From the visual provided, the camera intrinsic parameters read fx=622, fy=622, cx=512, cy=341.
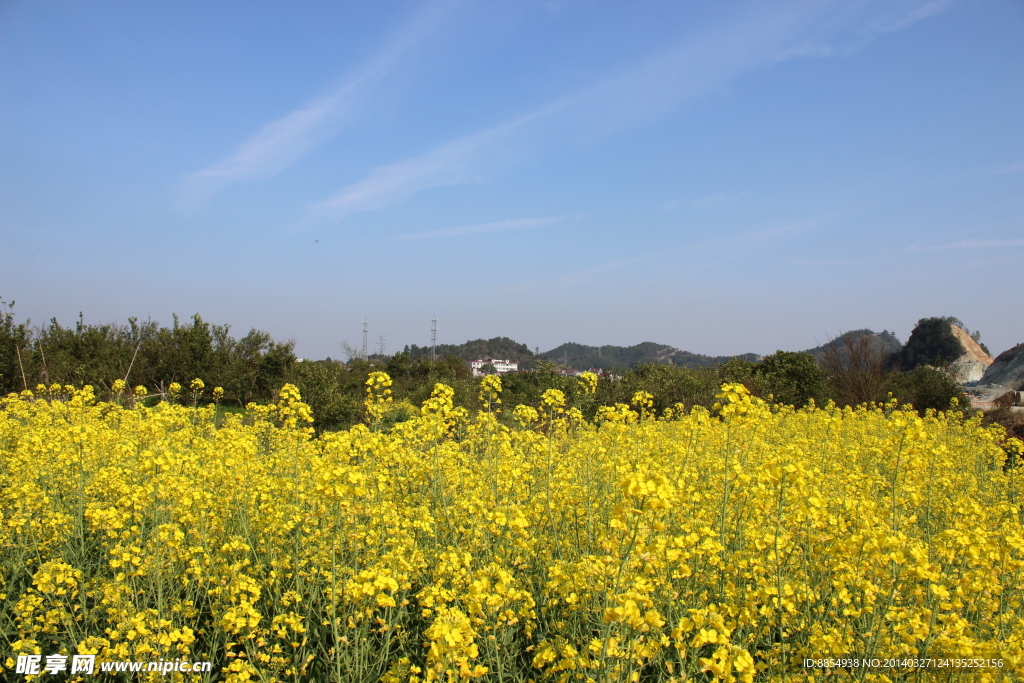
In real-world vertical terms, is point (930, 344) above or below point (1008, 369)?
above

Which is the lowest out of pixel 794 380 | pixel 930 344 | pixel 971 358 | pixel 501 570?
pixel 501 570

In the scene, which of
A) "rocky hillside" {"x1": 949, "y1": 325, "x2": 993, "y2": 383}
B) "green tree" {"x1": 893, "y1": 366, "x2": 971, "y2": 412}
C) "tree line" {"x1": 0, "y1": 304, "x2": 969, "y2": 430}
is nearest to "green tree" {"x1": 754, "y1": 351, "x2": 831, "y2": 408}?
"tree line" {"x1": 0, "y1": 304, "x2": 969, "y2": 430}

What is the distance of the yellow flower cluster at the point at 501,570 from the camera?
2.90m

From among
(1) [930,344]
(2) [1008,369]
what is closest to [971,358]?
(1) [930,344]

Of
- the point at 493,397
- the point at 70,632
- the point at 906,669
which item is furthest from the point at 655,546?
the point at 493,397

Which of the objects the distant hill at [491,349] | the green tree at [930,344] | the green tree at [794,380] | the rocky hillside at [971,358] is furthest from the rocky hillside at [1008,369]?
the distant hill at [491,349]

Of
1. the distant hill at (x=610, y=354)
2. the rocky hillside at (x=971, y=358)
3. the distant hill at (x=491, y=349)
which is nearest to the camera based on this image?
the rocky hillside at (x=971, y=358)

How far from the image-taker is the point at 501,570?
10.1 feet

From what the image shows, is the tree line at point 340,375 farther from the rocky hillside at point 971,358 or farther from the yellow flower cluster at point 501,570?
the rocky hillside at point 971,358

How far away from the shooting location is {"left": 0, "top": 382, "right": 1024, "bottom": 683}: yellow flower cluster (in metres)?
2.90

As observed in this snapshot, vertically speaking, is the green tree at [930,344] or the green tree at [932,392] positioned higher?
the green tree at [930,344]

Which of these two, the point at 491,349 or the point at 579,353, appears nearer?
the point at 491,349

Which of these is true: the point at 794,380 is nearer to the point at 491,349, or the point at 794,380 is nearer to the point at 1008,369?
the point at 1008,369

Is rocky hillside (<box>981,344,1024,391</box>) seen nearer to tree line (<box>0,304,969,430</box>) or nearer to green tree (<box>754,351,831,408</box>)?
tree line (<box>0,304,969,430</box>)
